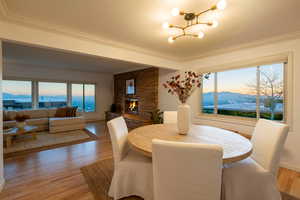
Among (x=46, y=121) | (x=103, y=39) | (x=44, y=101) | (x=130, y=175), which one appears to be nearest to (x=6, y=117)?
(x=46, y=121)

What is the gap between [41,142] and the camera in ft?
11.3

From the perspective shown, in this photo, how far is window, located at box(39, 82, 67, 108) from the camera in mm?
5598

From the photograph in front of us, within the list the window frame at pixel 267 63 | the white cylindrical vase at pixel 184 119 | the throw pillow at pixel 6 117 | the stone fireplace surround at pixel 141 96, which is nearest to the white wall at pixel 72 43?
Answer: the stone fireplace surround at pixel 141 96

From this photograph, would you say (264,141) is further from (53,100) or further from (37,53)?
(53,100)

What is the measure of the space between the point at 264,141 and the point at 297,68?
69.7 inches

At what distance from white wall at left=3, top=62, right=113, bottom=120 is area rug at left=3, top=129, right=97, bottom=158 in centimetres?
255

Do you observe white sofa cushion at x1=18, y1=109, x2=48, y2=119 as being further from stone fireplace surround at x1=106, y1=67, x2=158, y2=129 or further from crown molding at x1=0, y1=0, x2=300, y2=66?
crown molding at x1=0, y1=0, x2=300, y2=66

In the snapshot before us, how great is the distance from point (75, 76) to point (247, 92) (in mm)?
6399

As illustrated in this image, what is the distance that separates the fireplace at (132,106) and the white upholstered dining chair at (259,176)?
4325mm

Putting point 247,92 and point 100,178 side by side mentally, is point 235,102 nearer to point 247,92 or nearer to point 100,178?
point 247,92

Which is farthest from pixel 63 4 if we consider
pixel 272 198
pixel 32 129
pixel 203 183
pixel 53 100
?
pixel 53 100

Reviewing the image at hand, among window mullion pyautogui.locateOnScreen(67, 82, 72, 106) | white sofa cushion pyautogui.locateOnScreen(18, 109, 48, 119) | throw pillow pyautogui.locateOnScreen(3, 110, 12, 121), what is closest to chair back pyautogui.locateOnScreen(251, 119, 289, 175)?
white sofa cushion pyautogui.locateOnScreen(18, 109, 48, 119)

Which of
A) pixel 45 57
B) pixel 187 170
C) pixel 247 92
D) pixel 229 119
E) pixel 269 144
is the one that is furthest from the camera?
pixel 45 57

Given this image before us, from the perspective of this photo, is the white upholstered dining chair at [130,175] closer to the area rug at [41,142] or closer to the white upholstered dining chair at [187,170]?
the white upholstered dining chair at [187,170]
